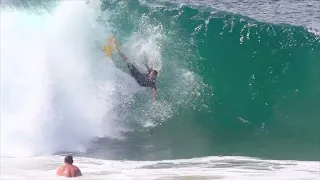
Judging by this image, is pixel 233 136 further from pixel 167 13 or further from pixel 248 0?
pixel 248 0

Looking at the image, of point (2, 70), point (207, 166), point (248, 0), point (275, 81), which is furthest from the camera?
point (248, 0)

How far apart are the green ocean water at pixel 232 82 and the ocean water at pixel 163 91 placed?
41mm

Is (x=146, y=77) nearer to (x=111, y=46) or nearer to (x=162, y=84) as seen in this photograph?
(x=162, y=84)

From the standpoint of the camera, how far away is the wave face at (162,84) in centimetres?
1232

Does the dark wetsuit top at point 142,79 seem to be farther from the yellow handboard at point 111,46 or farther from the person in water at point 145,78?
the yellow handboard at point 111,46

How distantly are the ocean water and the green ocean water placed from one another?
41 millimetres

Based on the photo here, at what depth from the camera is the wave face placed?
1232 cm

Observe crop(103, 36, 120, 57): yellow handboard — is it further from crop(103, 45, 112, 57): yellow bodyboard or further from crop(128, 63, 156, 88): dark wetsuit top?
crop(128, 63, 156, 88): dark wetsuit top

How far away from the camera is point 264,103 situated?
1483 centimetres

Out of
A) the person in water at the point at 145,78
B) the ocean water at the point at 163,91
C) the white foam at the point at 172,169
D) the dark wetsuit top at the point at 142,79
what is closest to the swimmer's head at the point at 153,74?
the person in water at the point at 145,78

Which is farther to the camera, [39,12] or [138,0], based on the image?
[138,0]

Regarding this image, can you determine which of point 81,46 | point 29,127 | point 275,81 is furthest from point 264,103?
point 29,127

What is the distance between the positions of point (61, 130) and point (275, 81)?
22.8ft

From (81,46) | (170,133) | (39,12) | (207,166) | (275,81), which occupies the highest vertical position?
(39,12)
